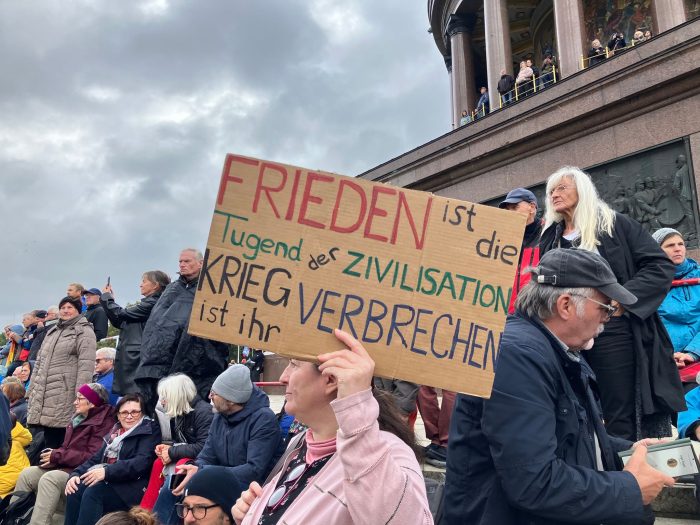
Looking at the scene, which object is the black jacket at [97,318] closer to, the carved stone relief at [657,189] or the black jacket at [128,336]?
the black jacket at [128,336]

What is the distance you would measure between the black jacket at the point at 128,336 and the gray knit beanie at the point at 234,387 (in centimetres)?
184

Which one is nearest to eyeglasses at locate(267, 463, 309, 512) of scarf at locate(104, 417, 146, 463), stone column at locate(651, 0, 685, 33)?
scarf at locate(104, 417, 146, 463)

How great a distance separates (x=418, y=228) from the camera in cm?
169

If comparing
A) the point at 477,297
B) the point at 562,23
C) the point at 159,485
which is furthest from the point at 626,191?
the point at 562,23

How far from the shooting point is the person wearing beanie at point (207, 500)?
123 inches

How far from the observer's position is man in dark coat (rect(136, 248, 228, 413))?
203 inches

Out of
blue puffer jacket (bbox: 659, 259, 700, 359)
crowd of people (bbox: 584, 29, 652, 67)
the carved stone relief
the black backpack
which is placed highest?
crowd of people (bbox: 584, 29, 652, 67)

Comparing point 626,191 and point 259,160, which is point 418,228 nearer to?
point 259,160

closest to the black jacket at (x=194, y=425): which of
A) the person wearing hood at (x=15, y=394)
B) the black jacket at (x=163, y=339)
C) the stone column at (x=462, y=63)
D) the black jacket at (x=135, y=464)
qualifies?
the black jacket at (x=135, y=464)

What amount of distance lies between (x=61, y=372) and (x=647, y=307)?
582 cm

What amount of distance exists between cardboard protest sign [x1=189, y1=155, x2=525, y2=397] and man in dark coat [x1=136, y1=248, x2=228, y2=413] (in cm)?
361

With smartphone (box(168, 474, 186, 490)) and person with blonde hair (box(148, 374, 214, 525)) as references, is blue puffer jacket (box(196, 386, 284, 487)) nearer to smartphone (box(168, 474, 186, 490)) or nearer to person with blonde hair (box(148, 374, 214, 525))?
smartphone (box(168, 474, 186, 490))

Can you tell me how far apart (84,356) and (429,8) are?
28.5m

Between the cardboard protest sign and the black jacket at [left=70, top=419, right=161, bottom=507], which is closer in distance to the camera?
the cardboard protest sign
